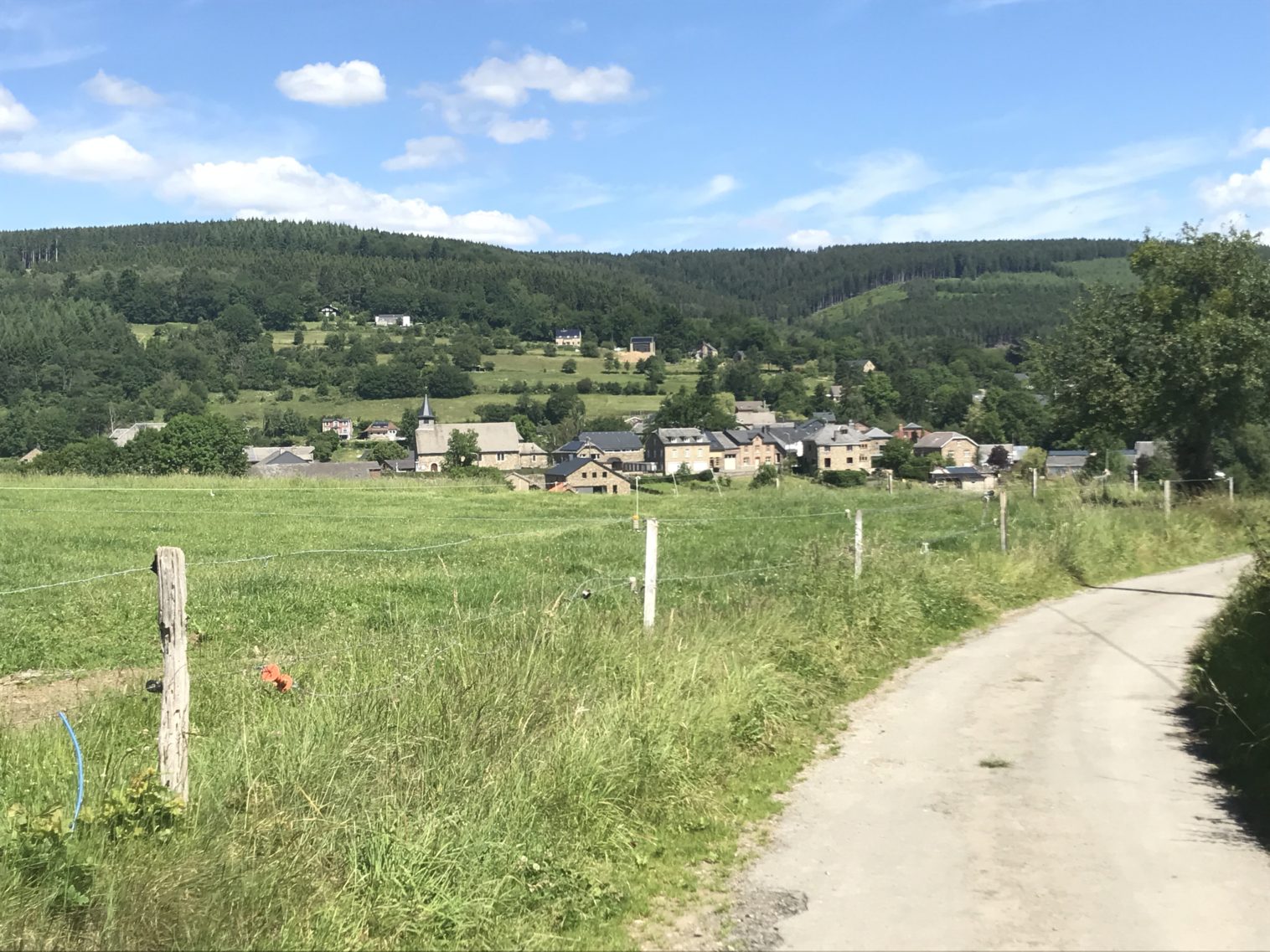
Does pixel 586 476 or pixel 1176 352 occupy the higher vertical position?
pixel 1176 352

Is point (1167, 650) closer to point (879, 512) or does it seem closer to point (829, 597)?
point (829, 597)

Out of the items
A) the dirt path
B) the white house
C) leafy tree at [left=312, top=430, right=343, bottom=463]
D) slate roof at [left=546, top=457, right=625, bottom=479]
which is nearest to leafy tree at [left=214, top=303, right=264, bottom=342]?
the white house

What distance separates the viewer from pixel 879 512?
2717 cm

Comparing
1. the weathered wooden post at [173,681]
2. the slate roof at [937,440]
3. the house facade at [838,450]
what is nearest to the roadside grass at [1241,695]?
the weathered wooden post at [173,681]

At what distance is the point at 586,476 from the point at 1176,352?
69117mm

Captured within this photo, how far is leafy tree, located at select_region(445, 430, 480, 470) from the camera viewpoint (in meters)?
99.0

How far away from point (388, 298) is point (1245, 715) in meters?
201

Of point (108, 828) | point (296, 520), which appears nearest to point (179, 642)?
point (108, 828)

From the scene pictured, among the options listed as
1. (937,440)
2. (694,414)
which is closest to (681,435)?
(694,414)

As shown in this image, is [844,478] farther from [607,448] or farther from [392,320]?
[392,320]

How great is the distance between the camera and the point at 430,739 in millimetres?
6141

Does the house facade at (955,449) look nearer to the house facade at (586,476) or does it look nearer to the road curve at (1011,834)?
the house facade at (586,476)

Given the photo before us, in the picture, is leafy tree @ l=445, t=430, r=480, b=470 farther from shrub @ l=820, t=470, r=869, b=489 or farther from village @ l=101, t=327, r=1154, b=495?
shrub @ l=820, t=470, r=869, b=489

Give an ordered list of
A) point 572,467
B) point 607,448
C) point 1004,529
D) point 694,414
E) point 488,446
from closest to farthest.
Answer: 1. point 1004,529
2. point 572,467
3. point 607,448
4. point 488,446
5. point 694,414
